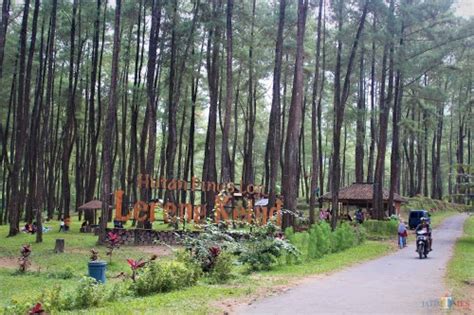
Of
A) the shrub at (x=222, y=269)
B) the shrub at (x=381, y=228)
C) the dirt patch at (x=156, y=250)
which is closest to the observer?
the shrub at (x=222, y=269)

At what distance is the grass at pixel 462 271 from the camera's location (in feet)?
34.6

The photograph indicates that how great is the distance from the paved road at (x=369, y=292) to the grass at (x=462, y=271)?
0.28m

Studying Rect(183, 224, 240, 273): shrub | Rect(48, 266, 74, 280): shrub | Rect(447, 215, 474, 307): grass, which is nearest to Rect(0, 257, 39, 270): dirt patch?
Rect(48, 266, 74, 280): shrub

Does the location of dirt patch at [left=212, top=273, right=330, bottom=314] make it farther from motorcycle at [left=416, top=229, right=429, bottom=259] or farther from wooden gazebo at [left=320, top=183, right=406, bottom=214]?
wooden gazebo at [left=320, top=183, right=406, bottom=214]

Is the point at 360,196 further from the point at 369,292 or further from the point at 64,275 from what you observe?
the point at 369,292

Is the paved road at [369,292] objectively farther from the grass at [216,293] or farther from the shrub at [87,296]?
the shrub at [87,296]

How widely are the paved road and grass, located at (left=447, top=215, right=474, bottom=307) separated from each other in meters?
0.28

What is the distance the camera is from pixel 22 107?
25672mm

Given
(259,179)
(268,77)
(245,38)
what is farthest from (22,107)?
(259,179)

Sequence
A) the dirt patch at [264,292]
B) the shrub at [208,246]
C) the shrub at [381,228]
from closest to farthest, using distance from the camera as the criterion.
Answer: the dirt patch at [264,292]
the shrub at [208,246]
the shrub at [381,228]

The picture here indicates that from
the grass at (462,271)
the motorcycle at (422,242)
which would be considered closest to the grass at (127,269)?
the motorcycle at (422,242)

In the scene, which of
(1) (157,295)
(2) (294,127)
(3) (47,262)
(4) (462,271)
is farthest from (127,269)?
(4) (462,271)

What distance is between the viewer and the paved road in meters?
8.37

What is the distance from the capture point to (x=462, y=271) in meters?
13.9
